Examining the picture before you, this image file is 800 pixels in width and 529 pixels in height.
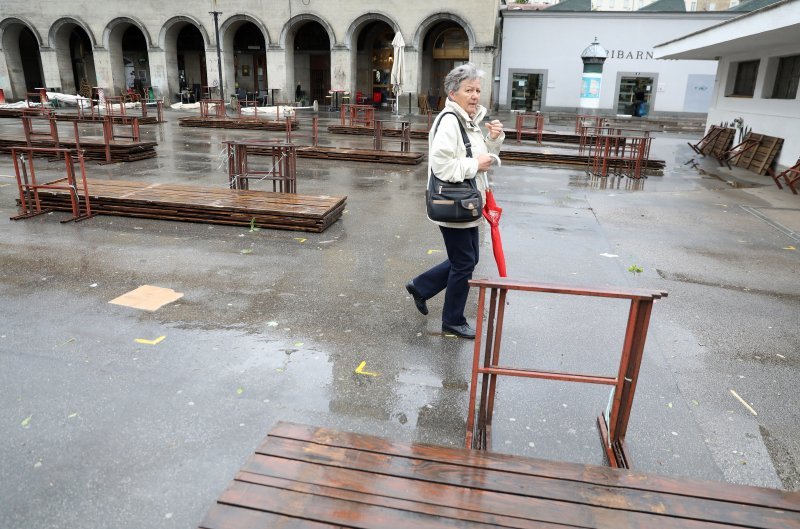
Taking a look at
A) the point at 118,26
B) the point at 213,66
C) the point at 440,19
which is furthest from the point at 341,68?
the point at 118,26

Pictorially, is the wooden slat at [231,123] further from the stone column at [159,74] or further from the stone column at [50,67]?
the stone column at [50,67]

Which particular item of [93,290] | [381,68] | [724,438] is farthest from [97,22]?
Result: [724,438]

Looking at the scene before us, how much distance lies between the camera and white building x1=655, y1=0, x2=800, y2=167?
12383mm

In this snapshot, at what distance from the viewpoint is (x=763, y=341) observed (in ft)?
16.3

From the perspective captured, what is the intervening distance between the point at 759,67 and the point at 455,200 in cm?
1678

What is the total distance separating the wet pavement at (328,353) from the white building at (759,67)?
6364 mm

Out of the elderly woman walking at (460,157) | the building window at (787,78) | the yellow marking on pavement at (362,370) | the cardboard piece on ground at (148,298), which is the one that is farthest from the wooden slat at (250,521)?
the building window at (787,78)

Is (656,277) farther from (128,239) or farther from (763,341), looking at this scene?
(128,239)

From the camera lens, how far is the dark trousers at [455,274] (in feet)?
14.4

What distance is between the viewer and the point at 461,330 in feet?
15.8

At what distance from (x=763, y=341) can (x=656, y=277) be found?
1683mm

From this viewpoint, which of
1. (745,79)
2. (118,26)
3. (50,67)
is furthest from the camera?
(50,67)

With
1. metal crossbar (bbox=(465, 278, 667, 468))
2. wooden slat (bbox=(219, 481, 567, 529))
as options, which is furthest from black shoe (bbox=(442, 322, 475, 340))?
wooden slat (bbox=(219, 481, 567, 529))

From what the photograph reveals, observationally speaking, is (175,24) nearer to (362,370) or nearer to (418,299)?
(418,299)
